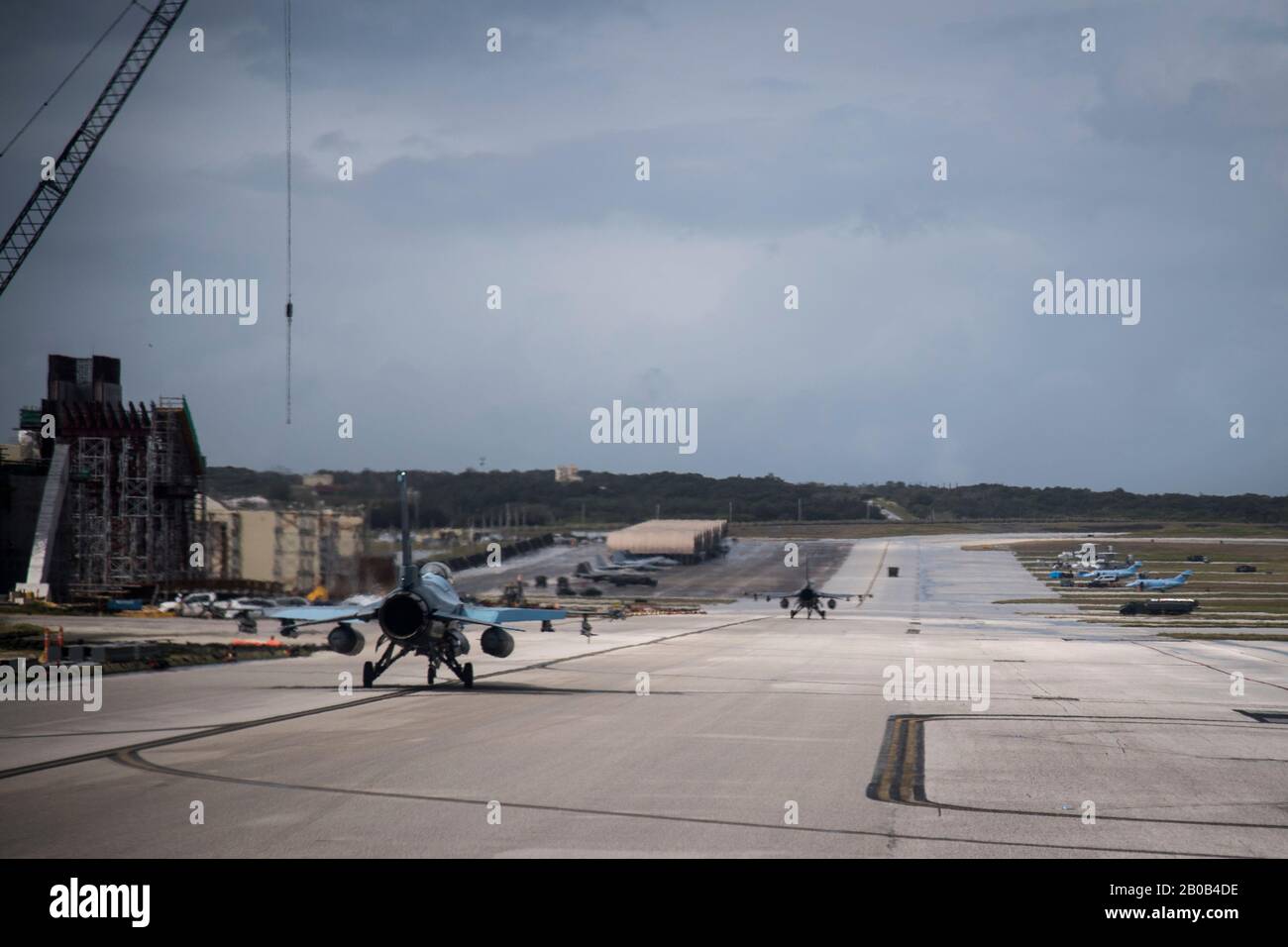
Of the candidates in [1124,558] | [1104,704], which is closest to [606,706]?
[1104,704]

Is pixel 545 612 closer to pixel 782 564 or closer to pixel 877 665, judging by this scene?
pixel 877 665

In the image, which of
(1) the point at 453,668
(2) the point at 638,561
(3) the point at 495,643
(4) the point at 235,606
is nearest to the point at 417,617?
(3) the point at 495,643

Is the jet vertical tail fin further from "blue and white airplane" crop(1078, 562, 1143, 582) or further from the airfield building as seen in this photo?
"blue and white airplane" crop(1078, 562, 1143, 582)

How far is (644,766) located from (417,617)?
13.1m

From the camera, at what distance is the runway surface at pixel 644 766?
47.3ft

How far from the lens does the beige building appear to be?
117ft

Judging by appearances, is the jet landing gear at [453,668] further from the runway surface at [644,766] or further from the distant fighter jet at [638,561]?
the distant fighter jet at [638,561]

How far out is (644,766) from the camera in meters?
20.3

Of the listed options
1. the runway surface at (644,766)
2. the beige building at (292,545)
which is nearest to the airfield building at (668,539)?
the beige building at (292,545)

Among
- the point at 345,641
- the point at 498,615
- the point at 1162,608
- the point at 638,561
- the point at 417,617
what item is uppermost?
the point at 417,617

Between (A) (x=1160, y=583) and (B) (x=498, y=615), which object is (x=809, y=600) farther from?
(B) (x=498, y=615)

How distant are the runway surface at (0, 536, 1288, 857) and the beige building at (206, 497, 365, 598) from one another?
11.0ft

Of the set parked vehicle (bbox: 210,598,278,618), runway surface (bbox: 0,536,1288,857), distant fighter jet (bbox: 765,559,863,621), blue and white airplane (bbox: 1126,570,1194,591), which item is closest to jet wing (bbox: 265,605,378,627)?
runway surface (bbox: 0,536,1288,857)
